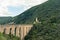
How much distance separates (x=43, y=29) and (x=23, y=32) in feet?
28.2

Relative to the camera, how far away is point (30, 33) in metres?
121

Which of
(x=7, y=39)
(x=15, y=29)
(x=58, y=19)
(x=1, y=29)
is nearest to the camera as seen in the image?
(x=7, y=39)

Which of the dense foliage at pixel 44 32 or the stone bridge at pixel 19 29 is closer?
the dense foliage at pixel 44 32

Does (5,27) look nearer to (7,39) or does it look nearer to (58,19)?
(7,39)

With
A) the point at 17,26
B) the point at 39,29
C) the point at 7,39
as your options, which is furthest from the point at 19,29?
the point at 7,39

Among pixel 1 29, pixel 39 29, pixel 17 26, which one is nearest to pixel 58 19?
pixel 39 29

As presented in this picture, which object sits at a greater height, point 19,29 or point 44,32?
point 19,29

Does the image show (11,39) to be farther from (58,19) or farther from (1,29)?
(58,19)

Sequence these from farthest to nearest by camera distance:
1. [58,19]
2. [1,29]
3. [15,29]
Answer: [58,19], [15,29], [1,29]

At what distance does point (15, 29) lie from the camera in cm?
11988

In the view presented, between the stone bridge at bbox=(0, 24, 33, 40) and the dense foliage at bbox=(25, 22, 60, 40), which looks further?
the stone bridge at bbox=(0, 24, 33, 40)

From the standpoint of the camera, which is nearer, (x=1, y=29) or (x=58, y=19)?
(x=1, y=29)

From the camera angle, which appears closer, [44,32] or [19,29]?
[44,32]

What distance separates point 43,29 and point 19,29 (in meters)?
10.2
